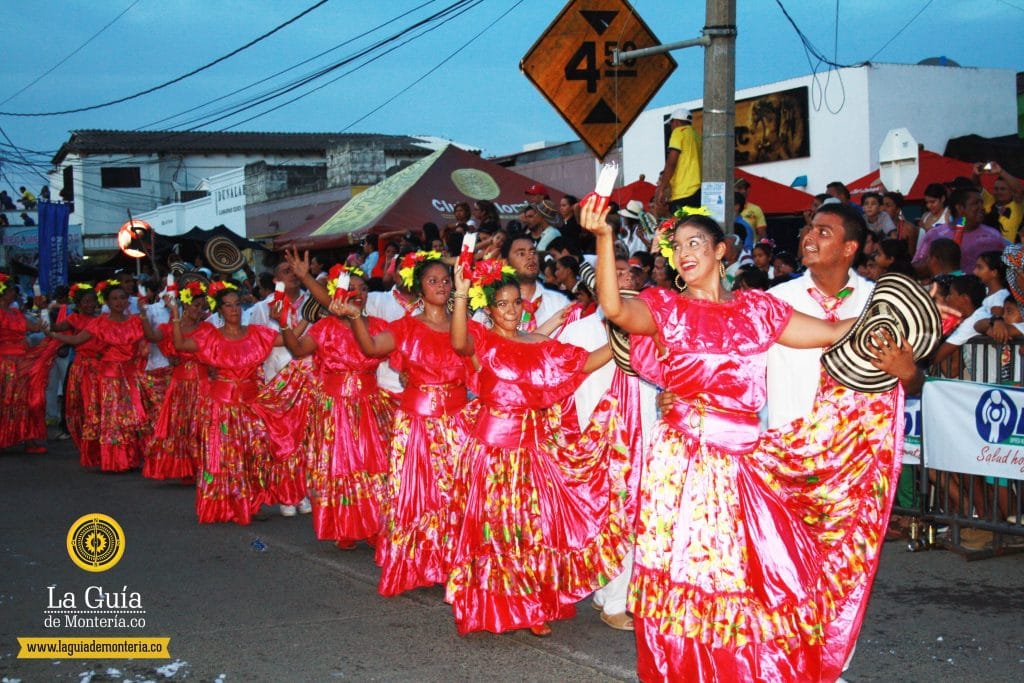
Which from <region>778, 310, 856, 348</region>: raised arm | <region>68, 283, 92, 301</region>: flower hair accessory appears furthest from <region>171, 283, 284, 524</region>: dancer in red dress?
<region>778, 310, 856, 348</region>: raised arm

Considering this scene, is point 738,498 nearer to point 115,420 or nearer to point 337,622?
point 337,622

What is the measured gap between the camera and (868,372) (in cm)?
425

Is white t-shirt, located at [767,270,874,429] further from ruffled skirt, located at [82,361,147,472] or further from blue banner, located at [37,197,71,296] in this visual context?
blue banner, located at [37,197,71,296]

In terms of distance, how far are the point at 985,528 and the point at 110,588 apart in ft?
17.8

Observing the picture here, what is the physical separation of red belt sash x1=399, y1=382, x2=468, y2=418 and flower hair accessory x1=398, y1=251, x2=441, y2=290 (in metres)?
0.64

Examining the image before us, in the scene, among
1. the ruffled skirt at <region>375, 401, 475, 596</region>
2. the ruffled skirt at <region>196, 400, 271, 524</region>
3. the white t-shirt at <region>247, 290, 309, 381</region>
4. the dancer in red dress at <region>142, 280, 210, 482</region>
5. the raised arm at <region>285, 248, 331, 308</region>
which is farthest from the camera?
the dancer in red dress at <region>142, 280, 210, 482</region>

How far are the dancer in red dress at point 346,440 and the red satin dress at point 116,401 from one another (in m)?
4.95

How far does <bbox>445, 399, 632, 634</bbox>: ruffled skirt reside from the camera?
5.84 m

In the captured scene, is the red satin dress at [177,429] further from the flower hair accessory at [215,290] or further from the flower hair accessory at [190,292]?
the flower hair accessory at [215,290]

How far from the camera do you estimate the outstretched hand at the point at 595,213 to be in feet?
12.9

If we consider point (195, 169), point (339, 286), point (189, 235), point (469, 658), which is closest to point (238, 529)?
point (339, 286)

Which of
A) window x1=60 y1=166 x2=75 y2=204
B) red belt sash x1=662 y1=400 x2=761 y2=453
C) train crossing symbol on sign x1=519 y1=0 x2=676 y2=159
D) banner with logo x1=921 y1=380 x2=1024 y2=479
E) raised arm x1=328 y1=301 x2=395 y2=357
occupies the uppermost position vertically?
window x1=60 y1=166 x2=75 y2=204

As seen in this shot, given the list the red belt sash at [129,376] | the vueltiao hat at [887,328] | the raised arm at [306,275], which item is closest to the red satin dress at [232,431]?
the raised arm at [306,275]

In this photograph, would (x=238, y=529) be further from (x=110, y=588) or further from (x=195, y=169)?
(x=195, y=169)
